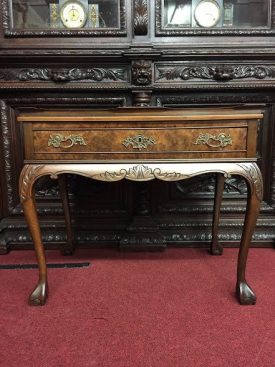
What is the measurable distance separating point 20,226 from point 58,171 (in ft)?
2.08

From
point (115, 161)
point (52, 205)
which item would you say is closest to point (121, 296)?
point (115, 161)

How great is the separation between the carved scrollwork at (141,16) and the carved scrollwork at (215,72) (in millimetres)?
168

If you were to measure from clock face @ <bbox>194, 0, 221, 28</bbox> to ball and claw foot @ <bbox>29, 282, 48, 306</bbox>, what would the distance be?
124cm

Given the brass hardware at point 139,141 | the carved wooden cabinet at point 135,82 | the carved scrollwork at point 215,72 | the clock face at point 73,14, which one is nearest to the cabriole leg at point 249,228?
the brass hardware at point 139,141

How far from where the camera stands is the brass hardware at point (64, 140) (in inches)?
39.7

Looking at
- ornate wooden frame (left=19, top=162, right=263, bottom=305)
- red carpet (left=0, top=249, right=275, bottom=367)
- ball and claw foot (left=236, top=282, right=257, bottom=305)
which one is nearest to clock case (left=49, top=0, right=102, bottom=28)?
ornate wooden frame (left=19, top=162, right=263, bottom=305)

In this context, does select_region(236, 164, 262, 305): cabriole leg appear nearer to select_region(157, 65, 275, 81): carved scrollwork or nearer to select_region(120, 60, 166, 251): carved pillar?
select_region(120, 60, 166, 251): carved pillar

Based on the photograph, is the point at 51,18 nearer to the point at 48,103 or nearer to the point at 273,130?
the point at 48,103

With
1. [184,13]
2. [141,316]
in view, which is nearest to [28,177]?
[141,316]

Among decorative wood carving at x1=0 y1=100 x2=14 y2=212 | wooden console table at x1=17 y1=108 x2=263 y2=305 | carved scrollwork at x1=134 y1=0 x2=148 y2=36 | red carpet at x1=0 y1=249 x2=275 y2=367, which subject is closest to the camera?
red carpet at x1=0 y1=249 x2=275 y2=367

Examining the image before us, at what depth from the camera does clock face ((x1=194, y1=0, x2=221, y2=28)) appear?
1.48 m

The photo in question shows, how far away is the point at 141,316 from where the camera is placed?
1.00 m

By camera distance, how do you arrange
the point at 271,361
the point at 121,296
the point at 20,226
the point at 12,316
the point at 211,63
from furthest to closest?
the point at 20,226 → the point at 211,63 → the point at 121,296 → the point at 12,316 → the point at 271,361

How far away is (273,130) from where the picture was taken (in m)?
1.49
